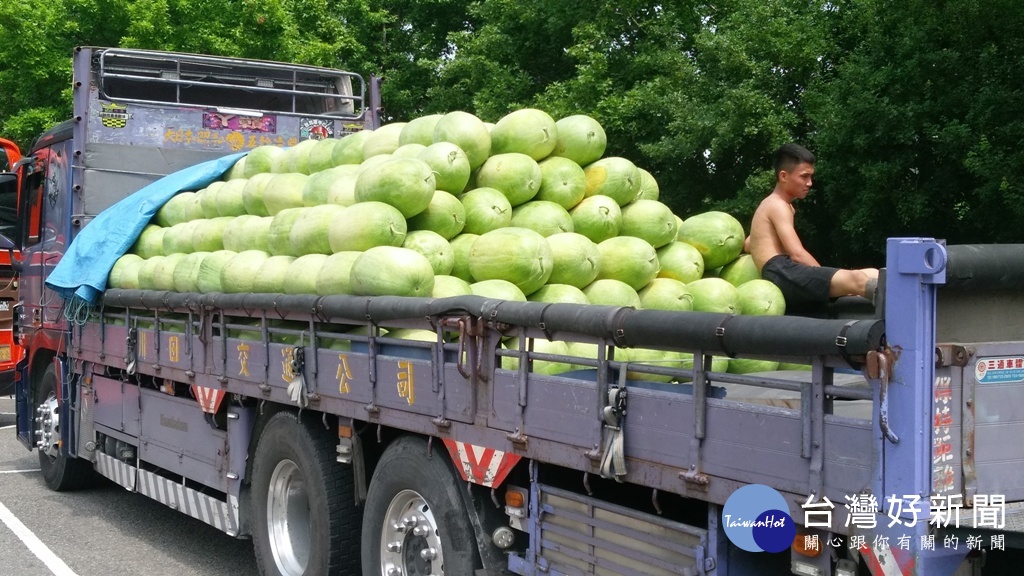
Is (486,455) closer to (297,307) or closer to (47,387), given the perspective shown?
(297,307)

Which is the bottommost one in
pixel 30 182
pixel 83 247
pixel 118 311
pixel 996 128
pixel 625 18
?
pixel 118 311

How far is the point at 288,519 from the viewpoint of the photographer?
19.3 ft

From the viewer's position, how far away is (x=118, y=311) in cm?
787

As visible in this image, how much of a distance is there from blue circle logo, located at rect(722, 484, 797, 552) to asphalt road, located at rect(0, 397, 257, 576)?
4.68m

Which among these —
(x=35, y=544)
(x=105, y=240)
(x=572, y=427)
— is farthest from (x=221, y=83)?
(x=572, y=427)

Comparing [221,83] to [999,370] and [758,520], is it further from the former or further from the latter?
[999,370]

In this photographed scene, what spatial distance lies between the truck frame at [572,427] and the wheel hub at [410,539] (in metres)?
0.01

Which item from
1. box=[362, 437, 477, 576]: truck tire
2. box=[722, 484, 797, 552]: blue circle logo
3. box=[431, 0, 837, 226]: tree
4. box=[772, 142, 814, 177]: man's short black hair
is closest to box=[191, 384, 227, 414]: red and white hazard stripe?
box=[362, 437, 477, 576]: truck tire

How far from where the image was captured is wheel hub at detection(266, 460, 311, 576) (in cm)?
579

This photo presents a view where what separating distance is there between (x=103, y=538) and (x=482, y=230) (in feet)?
14.0

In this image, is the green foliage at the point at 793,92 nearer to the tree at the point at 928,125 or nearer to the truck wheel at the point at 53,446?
the tree at the point at 928,125

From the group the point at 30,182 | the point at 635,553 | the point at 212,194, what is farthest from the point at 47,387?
the point at 635,553

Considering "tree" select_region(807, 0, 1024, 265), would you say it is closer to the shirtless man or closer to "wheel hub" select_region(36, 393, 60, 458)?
the shirtless man

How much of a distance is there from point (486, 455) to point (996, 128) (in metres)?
8.49
